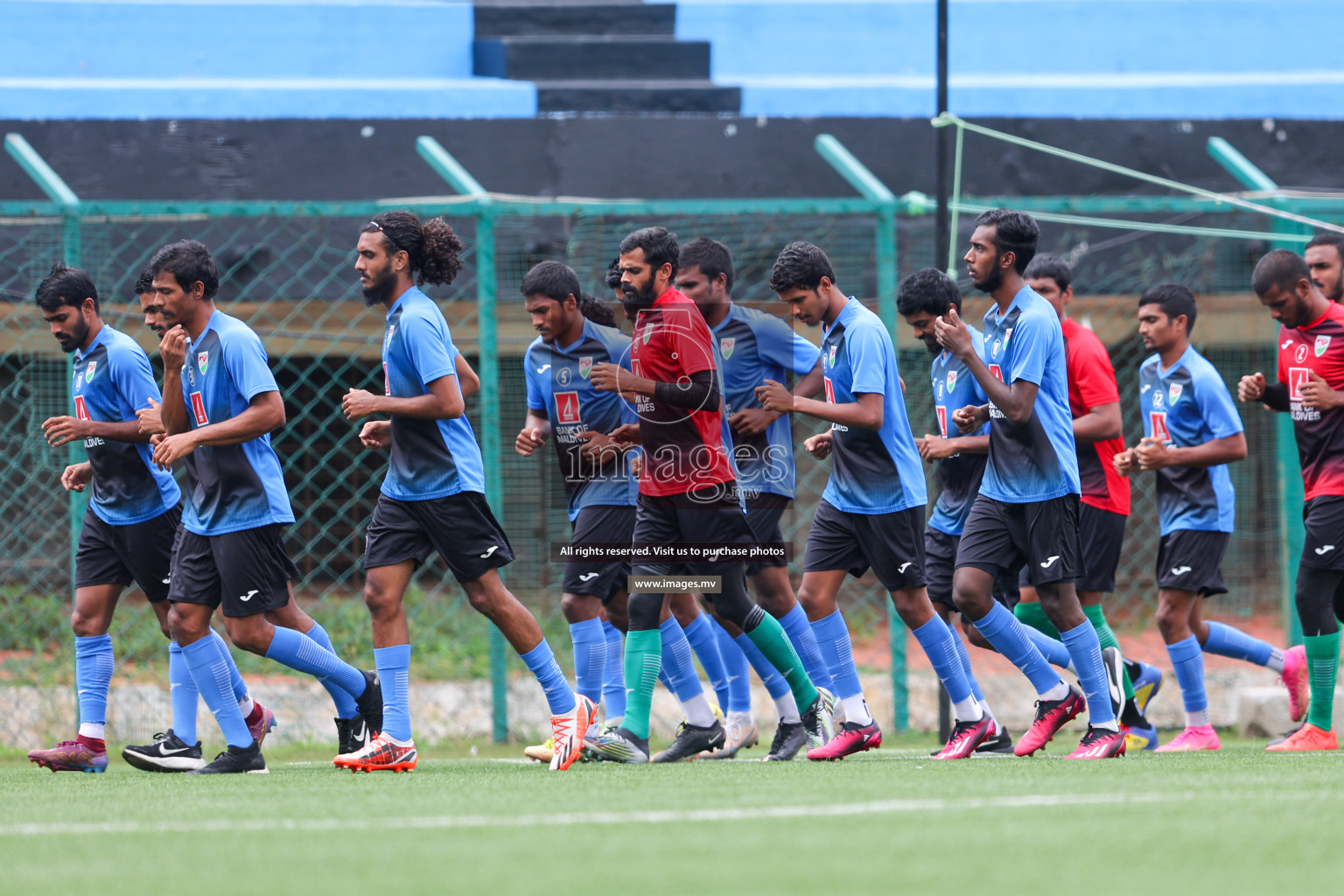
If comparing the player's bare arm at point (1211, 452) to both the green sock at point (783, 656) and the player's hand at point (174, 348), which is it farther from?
the player's hand at point (174, 348)

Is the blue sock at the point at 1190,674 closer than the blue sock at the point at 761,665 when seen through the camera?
No

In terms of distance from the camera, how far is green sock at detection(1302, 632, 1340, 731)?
6.79 metres

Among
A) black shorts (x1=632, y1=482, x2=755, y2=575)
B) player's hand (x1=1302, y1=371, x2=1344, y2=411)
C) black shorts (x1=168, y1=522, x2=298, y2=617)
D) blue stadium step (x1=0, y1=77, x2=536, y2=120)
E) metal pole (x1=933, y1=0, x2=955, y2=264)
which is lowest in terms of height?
black shorts (x1=168, y1=522, x2=298, y2=617)

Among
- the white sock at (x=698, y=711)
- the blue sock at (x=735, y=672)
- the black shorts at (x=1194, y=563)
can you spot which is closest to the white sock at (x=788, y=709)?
the white sock at (x=698, y=711)

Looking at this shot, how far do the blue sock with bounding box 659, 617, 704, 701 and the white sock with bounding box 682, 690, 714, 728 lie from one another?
20 millimetres

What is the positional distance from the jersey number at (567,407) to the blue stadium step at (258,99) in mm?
3941

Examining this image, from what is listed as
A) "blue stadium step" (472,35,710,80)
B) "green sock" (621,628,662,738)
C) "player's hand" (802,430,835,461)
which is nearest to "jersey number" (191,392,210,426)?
"green sock" (621,628,662,738)

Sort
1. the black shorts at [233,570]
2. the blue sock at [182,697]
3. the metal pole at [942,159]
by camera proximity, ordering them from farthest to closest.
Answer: the metal pole at [942,159] < the blue sock at [182,697] < the black shorts at [233,570]

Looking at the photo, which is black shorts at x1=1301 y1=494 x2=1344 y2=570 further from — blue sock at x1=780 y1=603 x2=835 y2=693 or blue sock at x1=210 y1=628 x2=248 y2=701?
blue sock at x1=210 y1=628 x2=248 y2=701

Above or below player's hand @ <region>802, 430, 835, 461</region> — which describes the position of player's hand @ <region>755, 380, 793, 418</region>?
above

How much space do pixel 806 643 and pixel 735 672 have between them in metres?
0.68

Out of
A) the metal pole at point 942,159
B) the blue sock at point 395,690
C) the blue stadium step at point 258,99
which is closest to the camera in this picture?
the blue sock at point 395,690

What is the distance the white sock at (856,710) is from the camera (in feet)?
20.5

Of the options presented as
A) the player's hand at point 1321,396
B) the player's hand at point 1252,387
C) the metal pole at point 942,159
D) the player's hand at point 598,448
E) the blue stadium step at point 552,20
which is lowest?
the player's hand at point 598,448
